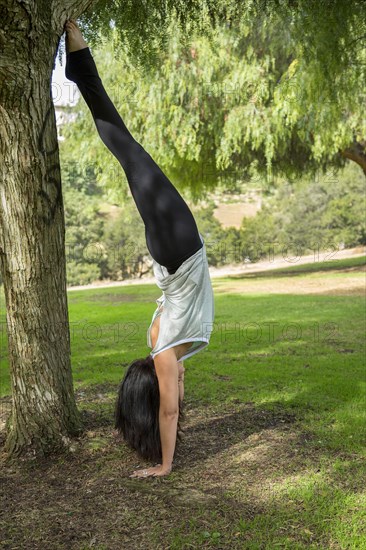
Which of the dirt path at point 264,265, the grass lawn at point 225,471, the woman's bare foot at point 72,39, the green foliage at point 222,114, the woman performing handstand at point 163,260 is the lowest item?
the dirt path at point 264,265

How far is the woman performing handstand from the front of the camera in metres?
3.34

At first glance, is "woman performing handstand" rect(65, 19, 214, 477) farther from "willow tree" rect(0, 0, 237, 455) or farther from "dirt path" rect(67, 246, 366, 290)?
"dirt path" rect(67, 246, 366, 290)

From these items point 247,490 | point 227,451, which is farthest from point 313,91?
point 247,490

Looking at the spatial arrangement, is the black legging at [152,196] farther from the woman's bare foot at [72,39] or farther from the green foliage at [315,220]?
the green foliage at [315,220]

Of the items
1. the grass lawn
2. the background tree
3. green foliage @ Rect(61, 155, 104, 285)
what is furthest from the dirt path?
the background tree

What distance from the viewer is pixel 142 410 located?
11.9 ft

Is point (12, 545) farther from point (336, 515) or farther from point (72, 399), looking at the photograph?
point (336, 515)

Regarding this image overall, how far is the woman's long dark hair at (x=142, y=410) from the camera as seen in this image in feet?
11.8

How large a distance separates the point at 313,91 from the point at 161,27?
202cm

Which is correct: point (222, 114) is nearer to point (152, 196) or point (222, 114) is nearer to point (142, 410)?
point (152, 196)

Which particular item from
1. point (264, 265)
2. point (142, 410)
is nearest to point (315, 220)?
point (264, 265)

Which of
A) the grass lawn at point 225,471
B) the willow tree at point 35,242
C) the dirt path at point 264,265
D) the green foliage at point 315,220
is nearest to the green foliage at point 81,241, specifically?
Result: the dirt path at point 264,265

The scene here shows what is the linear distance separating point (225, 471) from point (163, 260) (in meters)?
1.33

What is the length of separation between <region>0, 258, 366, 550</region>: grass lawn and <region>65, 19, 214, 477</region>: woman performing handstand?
0.27 meters
